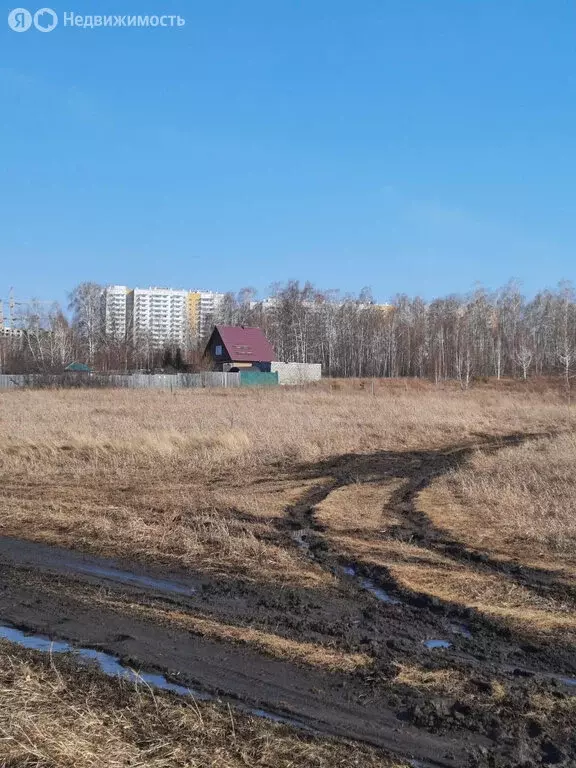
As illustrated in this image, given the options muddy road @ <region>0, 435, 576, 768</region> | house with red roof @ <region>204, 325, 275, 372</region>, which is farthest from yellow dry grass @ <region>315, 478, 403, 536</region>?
house with red roof @ <region>204, 325, 275, 372</region>

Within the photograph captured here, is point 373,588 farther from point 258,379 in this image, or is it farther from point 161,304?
point 161,304

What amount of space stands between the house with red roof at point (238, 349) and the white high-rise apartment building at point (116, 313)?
25.7 metres

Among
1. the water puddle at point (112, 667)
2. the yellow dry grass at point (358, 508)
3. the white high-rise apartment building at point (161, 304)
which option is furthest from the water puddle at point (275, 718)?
the white high-rise apartment building at point (161, 304)

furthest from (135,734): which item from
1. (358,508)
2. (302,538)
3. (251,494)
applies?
(251,494)

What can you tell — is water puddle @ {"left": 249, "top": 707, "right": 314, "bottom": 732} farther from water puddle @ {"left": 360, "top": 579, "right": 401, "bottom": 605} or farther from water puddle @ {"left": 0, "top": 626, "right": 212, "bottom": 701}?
water puddle @ {"left": 360, "top": 579, "right": 401, "bottom": 605}

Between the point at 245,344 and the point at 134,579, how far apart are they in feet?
212

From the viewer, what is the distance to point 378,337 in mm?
88375

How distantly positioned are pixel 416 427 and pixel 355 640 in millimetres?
20168

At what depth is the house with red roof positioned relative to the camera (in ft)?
232

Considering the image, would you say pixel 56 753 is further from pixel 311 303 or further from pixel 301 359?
pixel 311 303

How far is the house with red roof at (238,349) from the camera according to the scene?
7075 centimetres

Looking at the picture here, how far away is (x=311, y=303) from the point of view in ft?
317

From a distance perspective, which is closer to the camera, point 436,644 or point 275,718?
point 275,718

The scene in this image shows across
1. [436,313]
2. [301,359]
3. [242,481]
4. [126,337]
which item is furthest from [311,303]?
[242,481]
